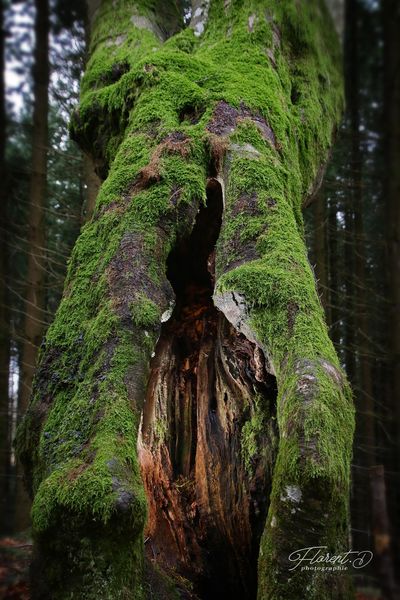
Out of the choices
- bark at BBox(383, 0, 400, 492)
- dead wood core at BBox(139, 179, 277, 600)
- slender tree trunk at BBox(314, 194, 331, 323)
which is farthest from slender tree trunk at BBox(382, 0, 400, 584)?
slender tree trunk at BBox(314, 194, 331, 323)

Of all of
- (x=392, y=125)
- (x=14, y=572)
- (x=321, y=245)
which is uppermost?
(x=321, y=245)

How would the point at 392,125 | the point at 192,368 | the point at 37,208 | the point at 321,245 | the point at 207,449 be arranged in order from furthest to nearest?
the point at 321,245
the point at 37,208
the point at 392,125
the point at 192,368
the point at 207,449

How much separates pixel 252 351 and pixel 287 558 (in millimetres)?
1307

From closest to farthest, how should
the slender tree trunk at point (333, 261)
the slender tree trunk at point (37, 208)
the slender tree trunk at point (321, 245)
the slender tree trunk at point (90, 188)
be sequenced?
the slender tree trunk at point (90, 188) → the slender tree trunk at point (37, 208) → the slender tree trunk at point (321, 245) → the slender tree trunk at point (333, 261)

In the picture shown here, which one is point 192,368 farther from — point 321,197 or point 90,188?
point 321,197

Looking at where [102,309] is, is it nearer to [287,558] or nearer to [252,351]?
[252,351]

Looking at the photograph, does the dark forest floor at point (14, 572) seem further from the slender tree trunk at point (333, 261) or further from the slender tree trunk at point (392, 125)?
the slender tree trunk at point (333, 261)

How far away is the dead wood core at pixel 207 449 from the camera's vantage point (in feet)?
10.7

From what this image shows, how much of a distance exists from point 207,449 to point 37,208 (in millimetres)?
7651

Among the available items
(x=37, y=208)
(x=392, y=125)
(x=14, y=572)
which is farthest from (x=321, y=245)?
(x=14, y=572)

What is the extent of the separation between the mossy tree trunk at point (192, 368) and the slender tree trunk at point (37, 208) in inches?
205

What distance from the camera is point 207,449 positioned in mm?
3633

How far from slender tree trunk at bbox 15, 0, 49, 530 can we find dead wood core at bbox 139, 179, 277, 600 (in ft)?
21.1

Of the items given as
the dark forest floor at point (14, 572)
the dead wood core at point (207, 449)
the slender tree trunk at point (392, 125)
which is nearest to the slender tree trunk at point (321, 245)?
the dark forest floor at point (14, 572)
